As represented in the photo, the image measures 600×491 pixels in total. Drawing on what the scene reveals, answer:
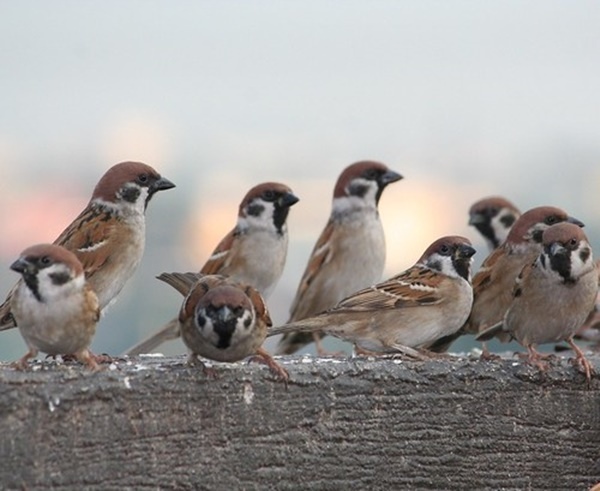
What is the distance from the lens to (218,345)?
10.2 feet

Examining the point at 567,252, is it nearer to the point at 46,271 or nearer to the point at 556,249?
the point at 556,249

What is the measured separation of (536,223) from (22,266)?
2.01 m

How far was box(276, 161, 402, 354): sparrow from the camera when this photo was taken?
5.50m

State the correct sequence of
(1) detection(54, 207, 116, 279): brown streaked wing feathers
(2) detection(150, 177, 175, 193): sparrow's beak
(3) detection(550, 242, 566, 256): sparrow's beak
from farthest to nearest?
(2) detection(150, 177, 175, 193): sparrow's beak < (1) detection(54, 207, 116, 279): brown streaked wing feathers < (3) detection(550, 242, 566, 256): sparrow's beak

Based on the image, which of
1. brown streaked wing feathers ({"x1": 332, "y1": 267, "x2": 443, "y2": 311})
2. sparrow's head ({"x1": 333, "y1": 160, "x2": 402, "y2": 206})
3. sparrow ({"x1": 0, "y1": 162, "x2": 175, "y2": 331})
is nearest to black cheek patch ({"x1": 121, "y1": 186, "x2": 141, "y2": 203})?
sparrow ({"x1": 0, "y1": 162, "x2": 175, "y2": 331})

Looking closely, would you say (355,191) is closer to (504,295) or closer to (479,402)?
(504,295)

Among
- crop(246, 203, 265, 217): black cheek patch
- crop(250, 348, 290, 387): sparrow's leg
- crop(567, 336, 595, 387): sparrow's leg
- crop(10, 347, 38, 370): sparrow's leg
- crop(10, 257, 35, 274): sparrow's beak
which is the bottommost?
crop(567, 336, 595, 387): sparrow's leg

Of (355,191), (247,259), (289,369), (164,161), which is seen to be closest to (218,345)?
(289,369)

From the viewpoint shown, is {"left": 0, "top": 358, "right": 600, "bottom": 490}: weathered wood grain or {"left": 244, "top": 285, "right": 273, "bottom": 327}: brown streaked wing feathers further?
{"left": 244, "top": 285, "right": 273, "bottom": 327}: brown streaked wing feathers

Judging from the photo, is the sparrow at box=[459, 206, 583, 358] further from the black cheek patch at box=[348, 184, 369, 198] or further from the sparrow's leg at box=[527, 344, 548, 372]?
the black cheek patch at box=[348, 184, 369, 198]

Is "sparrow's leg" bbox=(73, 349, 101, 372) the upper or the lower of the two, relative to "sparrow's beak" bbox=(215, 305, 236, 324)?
lower

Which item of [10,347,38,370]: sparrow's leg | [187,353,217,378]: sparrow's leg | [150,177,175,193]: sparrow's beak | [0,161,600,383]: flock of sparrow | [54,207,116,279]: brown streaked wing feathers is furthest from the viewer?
[150,177,175,193]: sparrow's beak

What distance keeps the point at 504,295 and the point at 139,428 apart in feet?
6.25

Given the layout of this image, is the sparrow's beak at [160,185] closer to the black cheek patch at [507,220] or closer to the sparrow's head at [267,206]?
the sparrow's head at [267,206]
